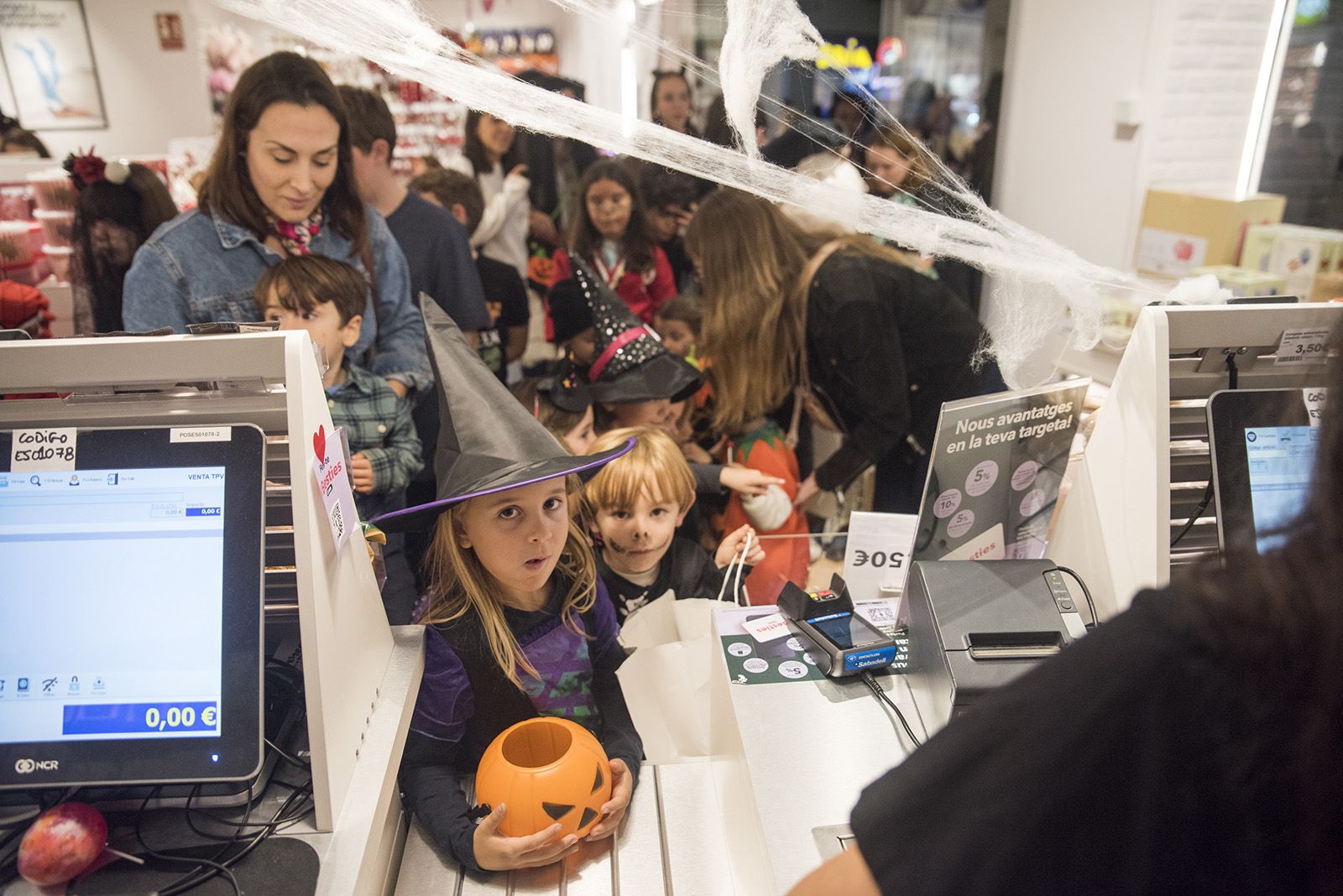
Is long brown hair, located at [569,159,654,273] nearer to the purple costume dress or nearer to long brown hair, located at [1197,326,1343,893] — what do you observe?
the purple costume dress

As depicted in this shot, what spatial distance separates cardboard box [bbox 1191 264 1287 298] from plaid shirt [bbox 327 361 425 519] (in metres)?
2.64

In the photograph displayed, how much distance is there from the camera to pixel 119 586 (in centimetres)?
86

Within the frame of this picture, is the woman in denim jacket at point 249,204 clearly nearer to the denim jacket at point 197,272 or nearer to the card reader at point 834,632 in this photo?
the denim jacket at point 197,272

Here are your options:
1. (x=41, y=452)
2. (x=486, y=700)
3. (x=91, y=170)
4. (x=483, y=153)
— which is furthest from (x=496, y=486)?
(x=483, y=153)

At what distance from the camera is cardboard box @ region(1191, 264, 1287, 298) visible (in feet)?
9.60

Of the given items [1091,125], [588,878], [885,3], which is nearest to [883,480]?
[588,878]

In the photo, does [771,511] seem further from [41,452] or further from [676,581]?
[41,452]

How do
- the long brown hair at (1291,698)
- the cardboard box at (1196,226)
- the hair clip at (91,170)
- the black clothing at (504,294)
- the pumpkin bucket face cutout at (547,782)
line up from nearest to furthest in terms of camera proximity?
the long brown hair at (1291,698)
the pumpkin bucket face cutout at (547,782)
the hair clip at (91,170)
the cardboard box at (1196,226)
the black clothing at (504,294)

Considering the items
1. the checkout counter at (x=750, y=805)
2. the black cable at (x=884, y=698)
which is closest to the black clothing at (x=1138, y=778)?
the checkout counter at (x=750, y=805)

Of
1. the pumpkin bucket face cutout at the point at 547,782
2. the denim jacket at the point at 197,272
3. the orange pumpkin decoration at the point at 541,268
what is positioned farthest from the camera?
the orange pumpkin decoration at the point at 541,268

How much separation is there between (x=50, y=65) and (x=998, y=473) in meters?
5.74

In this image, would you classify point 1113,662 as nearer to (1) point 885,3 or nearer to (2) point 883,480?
(2) point 883,480

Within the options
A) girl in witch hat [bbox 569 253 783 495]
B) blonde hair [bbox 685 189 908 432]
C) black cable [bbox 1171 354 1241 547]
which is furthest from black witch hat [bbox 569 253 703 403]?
black cable [bbox 1171 354 1241 547]

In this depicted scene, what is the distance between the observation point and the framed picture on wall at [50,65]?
472 centimetres
